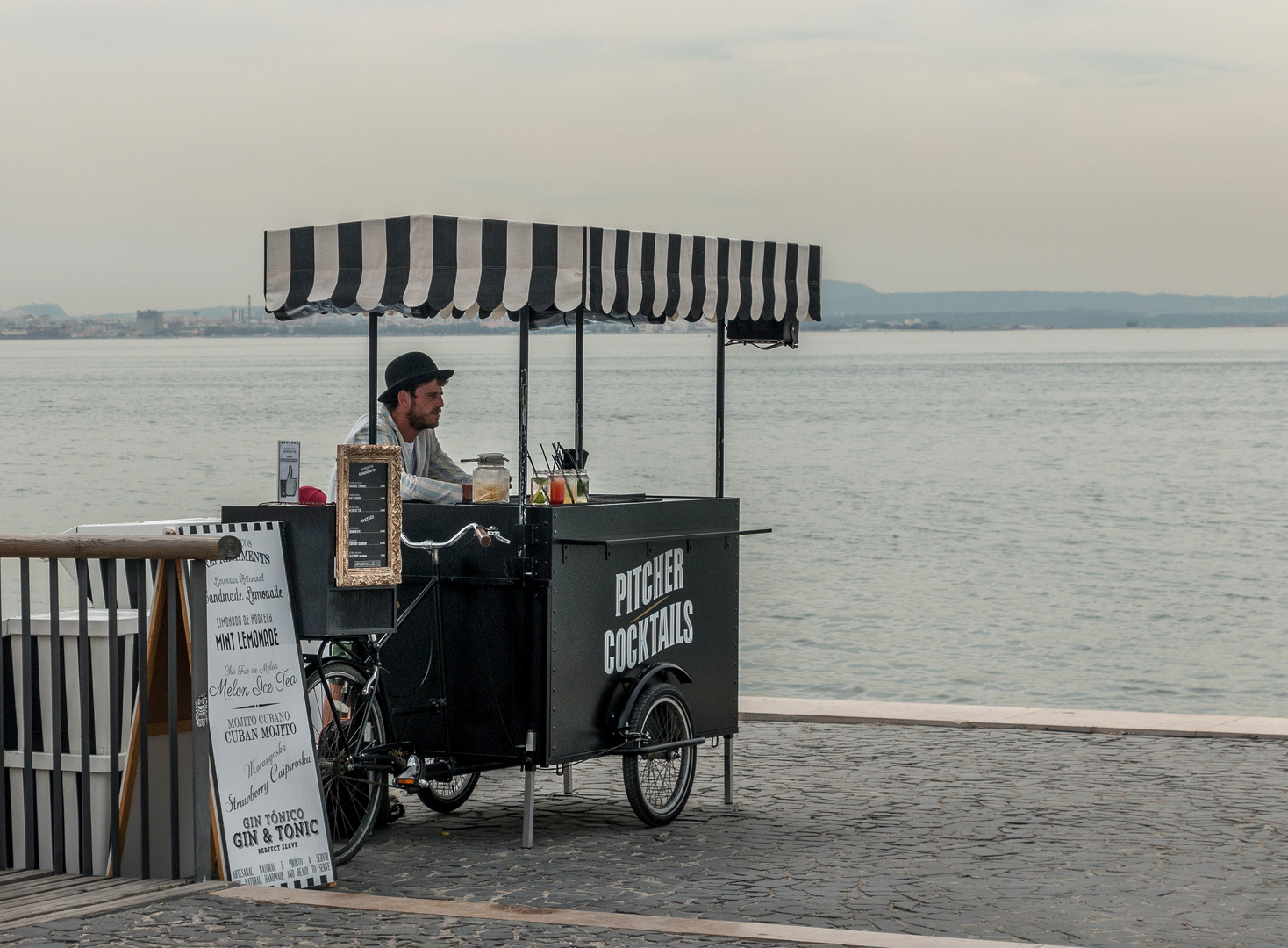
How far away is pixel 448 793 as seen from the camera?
24.8ft

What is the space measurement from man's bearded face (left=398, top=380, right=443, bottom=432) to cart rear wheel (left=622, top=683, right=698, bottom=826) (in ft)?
4.69

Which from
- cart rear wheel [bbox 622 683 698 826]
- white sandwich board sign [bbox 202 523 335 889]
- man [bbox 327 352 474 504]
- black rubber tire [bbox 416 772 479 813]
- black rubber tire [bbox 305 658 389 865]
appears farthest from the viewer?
black rubber tire [bbox 416 772 479 813]

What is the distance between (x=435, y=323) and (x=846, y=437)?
86.0 m

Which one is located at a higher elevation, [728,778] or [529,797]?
[529,797]

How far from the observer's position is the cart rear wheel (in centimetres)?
701

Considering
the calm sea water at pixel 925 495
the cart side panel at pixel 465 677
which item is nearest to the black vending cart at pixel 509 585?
the cart side panel at pixel 465 677

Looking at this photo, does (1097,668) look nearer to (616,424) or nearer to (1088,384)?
(616,424)

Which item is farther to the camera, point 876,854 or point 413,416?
point 413,416

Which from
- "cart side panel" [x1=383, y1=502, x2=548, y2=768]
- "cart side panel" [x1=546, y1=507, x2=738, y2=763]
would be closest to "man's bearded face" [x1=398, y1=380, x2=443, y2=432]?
"cart side panel" [x1=383, y1=502, x2=548, y2=768]

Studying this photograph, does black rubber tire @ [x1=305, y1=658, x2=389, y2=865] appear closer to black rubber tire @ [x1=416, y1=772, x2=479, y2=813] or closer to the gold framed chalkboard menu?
the gold framed chalkboard menu

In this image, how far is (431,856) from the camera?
6605mm

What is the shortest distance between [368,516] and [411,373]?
47.6 inches

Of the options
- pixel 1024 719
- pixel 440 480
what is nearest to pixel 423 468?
pixel 440 480

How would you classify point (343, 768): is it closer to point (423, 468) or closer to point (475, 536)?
point (475, 536)
